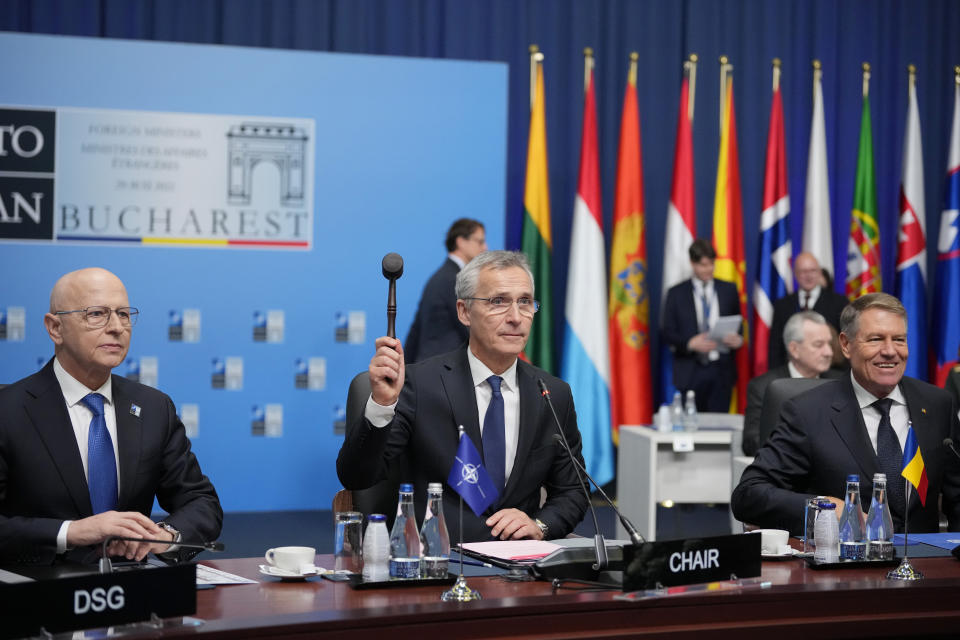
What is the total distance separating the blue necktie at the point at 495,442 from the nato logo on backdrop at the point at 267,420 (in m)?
Result: 3.85

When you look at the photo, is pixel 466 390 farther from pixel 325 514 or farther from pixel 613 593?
pixel 325 514

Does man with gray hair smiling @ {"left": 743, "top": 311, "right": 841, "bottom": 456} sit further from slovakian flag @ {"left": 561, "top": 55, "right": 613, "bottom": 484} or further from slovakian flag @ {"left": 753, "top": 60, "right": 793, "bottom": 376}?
slovakian flag @ {"left": 753, "top": 60, "right": 793, "bottom": 376}

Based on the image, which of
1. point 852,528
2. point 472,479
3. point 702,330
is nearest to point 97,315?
point 472,479

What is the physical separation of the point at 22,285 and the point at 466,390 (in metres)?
4.15

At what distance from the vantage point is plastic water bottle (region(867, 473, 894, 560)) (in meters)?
2.42

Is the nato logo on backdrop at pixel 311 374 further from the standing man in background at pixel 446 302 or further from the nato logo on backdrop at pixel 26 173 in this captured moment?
the nato logo on backdrop at pixel 26 173

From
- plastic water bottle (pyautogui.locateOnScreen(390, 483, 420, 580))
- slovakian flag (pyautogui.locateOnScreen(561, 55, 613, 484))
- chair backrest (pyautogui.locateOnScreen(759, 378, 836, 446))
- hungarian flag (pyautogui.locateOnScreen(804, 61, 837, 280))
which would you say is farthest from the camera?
hungarian flag (pyautogui.locateOnScreen(804, 61, 837, 280))

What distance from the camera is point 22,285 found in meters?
6.25

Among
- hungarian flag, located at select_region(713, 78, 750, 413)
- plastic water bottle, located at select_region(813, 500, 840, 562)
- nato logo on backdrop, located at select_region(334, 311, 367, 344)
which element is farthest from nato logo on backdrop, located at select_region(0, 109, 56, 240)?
plastic water bottle, located at select_region(813, 500, 840, 562)

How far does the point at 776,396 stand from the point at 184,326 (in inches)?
147

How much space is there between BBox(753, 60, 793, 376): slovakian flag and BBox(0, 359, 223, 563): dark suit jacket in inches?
221

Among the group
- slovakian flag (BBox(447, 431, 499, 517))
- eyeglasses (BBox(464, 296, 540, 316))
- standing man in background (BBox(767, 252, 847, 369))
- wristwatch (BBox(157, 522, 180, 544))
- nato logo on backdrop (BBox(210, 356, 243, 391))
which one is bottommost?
wristwatch (BBox(157, 522, 180, 544))

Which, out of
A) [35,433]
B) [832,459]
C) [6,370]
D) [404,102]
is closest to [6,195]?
[6,370]

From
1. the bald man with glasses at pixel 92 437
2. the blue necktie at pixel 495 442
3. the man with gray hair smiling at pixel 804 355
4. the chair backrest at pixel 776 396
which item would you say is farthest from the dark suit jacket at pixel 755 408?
the bald man with glasses at pixel 92 437
